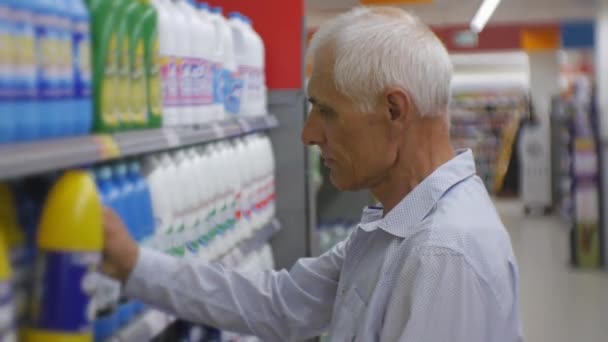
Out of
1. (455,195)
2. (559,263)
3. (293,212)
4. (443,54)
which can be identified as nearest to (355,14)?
(443,54)

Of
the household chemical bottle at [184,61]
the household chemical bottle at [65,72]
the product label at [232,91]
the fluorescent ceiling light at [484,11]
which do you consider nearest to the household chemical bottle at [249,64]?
the product label at [232,91]

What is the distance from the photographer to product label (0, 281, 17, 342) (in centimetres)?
148

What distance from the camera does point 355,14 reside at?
6.75 ft

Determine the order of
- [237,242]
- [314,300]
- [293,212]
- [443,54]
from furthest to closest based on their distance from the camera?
[293,212]
[237,242]
[314,300]
[443,54]

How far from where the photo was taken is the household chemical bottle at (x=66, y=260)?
64.2 inches

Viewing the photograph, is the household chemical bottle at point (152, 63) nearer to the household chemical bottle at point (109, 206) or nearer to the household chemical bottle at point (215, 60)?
the household chemical bottle at point (109, 206)

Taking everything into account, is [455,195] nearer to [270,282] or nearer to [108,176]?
[270,282]

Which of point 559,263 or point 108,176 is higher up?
point 108,176

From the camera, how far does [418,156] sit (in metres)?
2.07

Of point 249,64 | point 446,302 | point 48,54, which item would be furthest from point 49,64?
point 249,64

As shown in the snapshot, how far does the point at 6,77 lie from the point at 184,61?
129 cm

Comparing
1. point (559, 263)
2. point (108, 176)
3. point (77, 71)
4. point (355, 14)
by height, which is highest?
point (355, 14)

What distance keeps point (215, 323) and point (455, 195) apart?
740mm

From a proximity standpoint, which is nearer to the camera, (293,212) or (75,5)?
(75,5)
